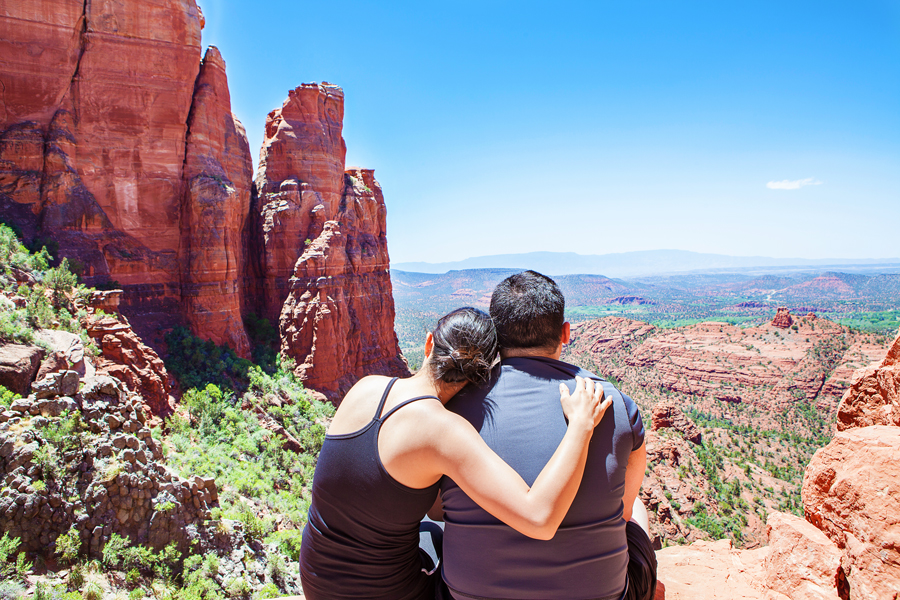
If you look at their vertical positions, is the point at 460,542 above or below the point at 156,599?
above

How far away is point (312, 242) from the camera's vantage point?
2512 centimetres

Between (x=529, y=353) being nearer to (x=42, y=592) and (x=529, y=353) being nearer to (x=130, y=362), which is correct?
(x=42, y=592)

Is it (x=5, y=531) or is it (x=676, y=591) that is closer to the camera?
(x=676, y=591)

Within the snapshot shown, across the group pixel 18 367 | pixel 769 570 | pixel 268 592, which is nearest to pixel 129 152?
pixel 18 367

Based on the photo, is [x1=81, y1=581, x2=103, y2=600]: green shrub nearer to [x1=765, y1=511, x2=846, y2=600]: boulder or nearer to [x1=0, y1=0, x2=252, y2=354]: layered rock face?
[x1=765, y1=511, x2=846, y2=600]: boulder

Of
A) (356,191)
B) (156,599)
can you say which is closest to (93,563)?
(156,599)

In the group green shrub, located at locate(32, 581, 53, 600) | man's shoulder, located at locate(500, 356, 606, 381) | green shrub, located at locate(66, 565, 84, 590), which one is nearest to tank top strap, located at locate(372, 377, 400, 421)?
man's shoulder, located at locate(500, 356, 606, 381)

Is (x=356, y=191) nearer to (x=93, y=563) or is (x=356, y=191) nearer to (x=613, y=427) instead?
(x=93, y=563)

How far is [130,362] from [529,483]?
1513 centimetres

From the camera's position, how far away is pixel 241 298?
24500 millimetres

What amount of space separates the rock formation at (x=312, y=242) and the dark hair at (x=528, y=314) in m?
22.7

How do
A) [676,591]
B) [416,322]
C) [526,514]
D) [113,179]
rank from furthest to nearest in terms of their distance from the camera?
[416,322] < [113,179] < [676,591] < [526,514]

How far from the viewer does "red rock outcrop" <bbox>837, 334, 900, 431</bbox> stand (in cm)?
351

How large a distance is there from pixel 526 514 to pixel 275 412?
19398 mm
